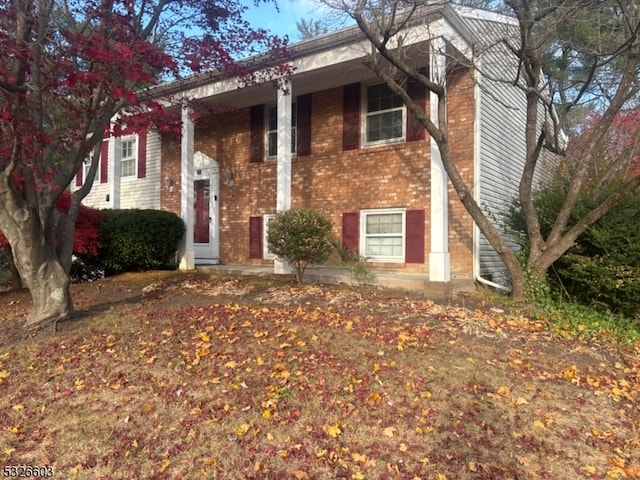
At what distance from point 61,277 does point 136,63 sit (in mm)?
2807

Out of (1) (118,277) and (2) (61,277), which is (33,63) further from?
(1) (118,277)

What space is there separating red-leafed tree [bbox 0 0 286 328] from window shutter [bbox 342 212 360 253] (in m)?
4.64

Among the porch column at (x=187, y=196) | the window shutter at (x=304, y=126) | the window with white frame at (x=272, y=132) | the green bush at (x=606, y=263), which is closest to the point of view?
the green bush at (x=606, y=263)

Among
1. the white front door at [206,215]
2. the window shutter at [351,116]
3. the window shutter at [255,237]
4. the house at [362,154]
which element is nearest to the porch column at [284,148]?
the house at [362,154]

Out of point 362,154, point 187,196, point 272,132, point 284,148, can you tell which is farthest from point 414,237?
point 187,196

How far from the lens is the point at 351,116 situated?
32.4 feet

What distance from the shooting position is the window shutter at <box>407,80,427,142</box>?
29.3 ft

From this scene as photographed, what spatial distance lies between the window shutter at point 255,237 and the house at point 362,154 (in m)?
0.03

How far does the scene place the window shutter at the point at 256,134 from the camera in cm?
1128

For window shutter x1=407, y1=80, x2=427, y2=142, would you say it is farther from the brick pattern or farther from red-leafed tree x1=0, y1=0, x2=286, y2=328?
red-leafed tree x1=0, y1=0, x2=286, y2=328

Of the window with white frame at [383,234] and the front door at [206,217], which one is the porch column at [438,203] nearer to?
the window with white frame at [383,234]

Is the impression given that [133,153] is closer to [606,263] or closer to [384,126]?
[384,126]

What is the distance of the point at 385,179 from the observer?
9.43 meters

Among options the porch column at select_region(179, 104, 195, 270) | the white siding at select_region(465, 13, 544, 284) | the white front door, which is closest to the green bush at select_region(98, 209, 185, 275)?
the porch column at select_region(179, 104, 195, 270)
